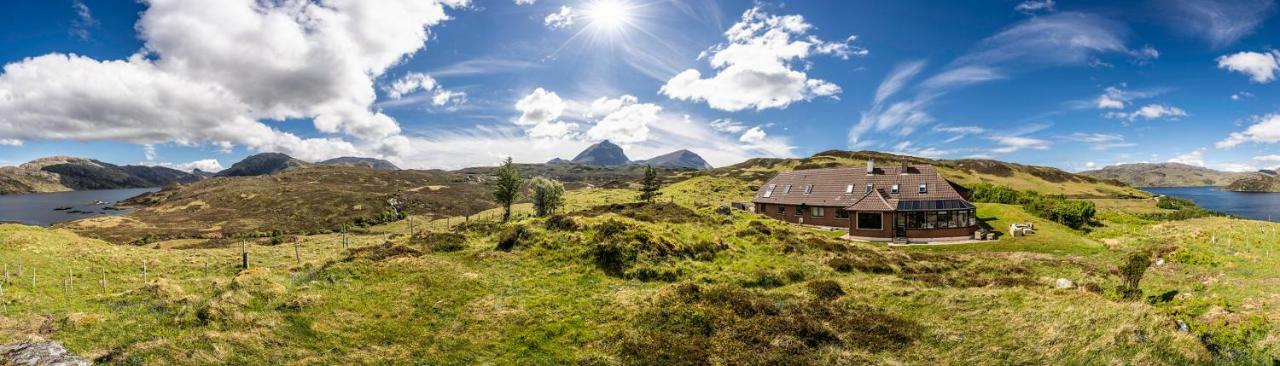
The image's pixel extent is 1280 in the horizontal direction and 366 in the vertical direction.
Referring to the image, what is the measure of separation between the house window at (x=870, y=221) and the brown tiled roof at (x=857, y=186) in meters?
1.10

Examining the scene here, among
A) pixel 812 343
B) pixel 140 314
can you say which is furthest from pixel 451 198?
pixel 812 343

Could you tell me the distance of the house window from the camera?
45.2 m

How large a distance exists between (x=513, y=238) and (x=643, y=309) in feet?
48.4

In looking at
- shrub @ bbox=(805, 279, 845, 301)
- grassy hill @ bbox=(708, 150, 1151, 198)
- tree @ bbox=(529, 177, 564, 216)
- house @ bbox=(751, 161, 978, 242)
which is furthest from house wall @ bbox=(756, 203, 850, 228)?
grassy hill @ bbox=(708, 150, 1151, 198)

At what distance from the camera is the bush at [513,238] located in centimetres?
2831

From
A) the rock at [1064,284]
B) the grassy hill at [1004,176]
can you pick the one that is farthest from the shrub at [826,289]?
the grassy hill at [1004,176]

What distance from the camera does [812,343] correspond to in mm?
13969

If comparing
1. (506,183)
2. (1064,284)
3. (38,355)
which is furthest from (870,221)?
(38,355)

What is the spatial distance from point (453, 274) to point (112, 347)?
423 inches

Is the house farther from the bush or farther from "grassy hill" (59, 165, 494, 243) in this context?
"grassy hill" (59, 165, 494, 243)

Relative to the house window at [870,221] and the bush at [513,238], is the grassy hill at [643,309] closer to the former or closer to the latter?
the bush at [513,238]

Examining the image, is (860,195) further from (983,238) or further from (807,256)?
(807,256)

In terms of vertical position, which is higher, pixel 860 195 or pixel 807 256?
pixel 860 195

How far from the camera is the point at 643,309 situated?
16500 mm
